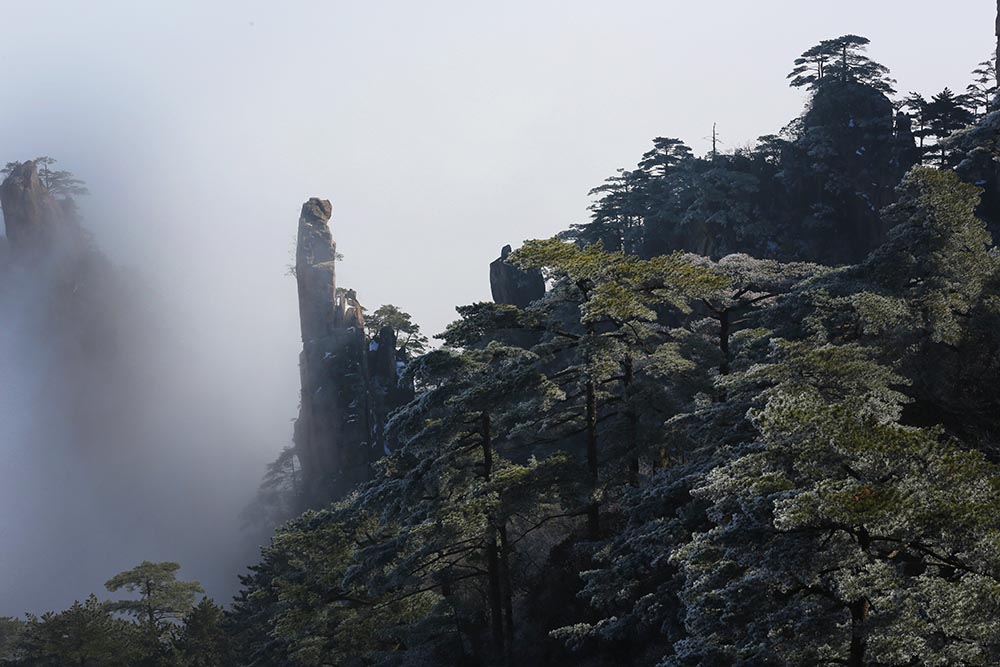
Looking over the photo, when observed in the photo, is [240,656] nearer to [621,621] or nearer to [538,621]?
[538,621]

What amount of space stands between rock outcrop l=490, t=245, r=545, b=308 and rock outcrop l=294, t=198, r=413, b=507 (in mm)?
9448

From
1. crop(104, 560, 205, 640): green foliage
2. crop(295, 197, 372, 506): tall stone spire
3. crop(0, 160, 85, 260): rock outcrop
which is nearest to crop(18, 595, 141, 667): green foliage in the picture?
crop(104, 560, 205, 640): green foliage

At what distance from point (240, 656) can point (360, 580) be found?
1478 cm

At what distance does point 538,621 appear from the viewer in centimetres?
2186

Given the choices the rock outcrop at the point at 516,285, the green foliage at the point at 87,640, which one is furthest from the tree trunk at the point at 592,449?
the rock outcrop at the point at 516,285

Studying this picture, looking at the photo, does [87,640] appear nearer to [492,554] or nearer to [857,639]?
[492,554]

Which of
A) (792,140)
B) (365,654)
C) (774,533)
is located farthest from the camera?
(792,140)

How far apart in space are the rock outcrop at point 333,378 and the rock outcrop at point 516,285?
9.45 metres

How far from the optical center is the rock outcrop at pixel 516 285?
56000 mm

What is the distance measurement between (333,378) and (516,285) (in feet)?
59.1

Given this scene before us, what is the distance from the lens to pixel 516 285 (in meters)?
56.2

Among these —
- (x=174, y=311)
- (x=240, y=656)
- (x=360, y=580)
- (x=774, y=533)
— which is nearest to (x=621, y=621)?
(x=774, y=533)

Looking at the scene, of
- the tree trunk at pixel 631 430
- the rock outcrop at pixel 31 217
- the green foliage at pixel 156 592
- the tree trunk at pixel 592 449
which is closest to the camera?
the tree trunk at pixel 631 430

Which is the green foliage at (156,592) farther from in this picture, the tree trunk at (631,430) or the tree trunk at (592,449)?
the tree trunk at (631,430)
